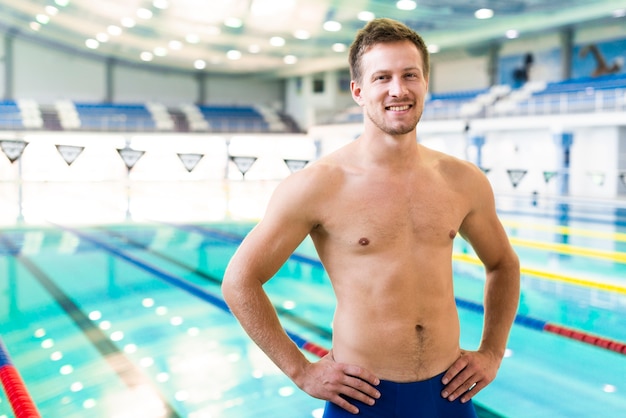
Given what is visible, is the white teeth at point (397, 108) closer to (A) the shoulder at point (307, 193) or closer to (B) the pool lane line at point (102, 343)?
(A) the shoulder at point (307, 193)

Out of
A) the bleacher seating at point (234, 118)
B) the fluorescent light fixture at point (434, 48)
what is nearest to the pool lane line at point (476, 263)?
the fluorescent light fixture at point (434, 48)

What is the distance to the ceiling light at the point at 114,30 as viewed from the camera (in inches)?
939

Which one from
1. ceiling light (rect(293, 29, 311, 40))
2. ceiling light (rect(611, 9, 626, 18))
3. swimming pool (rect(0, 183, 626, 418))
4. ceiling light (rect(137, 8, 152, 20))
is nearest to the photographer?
swimming pool (rect(0, 183, 626, 418))

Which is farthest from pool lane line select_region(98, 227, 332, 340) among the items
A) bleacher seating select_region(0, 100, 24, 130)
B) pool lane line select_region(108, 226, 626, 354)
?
bleacher seating select_region(0, 100, 24, 130)

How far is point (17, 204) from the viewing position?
15.4 m

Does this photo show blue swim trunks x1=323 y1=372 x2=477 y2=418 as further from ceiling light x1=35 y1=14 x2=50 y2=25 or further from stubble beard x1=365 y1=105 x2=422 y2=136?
ceiling light x1=35 y1=14 x2=50 y2=25

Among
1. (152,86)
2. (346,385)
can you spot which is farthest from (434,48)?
(346,385)

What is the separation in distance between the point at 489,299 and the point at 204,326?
12.1 ft

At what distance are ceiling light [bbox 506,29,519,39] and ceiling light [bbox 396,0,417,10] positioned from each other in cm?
466

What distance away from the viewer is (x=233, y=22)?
22094mm

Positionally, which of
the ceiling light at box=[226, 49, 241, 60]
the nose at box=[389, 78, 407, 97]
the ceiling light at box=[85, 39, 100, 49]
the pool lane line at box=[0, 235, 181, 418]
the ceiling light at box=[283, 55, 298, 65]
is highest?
the ceiling light at box=[85, 39, 100, 49]

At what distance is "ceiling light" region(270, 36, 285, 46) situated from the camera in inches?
964

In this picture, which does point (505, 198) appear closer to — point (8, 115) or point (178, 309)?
point (178, 309)

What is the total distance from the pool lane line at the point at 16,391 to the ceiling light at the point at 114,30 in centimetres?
2163
